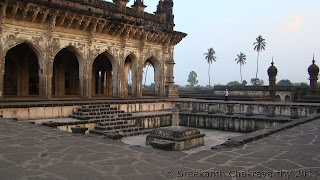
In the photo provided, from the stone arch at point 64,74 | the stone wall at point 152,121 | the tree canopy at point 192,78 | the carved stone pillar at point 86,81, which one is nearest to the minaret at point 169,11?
the stone arch at point 64,74

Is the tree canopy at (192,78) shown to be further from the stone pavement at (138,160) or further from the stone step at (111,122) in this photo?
the stone pavement at (138,160)

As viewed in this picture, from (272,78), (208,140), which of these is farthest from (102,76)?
(208,140)

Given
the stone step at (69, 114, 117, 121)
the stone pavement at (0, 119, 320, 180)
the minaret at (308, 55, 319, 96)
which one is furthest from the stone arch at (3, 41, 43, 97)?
the minaret at (308, 55, 319, 96)

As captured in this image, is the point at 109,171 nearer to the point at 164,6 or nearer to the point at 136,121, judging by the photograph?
the point at 136,121

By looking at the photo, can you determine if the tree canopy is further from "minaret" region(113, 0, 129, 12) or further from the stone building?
"minaret" region(113, 0, 129, 12)

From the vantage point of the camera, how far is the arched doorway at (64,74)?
1758cm

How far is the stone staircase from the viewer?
1041 cm

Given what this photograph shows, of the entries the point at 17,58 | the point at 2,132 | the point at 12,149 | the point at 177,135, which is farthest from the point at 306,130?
the point at 17,58

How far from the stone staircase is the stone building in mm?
3014

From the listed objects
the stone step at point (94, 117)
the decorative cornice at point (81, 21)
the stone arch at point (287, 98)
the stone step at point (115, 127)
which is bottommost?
the stone step at point (115, 127)

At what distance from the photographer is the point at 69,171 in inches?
125

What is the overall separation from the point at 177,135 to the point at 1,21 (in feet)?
29.9

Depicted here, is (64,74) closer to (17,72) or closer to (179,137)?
(17,72)

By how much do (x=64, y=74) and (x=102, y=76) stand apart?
4.68m
